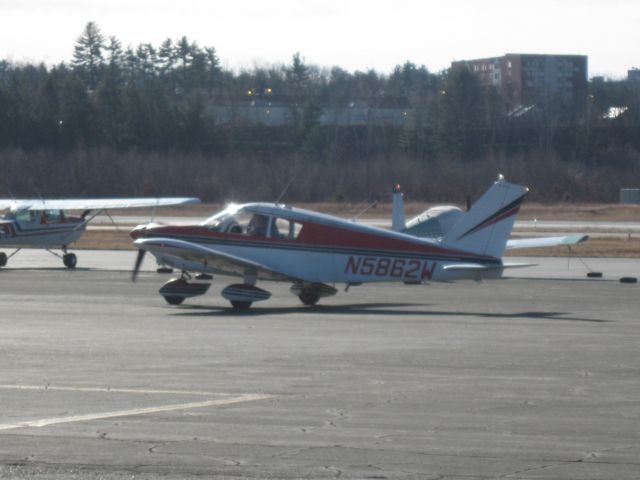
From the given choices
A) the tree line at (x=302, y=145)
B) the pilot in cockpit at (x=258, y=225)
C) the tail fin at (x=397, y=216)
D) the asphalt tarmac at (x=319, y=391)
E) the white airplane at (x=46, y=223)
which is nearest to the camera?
the asphalt tarmac at (x=319, y=391)

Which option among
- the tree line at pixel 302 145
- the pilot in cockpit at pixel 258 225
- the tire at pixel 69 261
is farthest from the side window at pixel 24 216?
the tree line at pixel 302 145

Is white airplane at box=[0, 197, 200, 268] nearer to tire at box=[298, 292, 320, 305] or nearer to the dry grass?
tire at box=[298, 292, 320, 305]

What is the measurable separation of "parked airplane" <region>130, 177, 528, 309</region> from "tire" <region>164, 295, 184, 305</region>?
2 centimetres

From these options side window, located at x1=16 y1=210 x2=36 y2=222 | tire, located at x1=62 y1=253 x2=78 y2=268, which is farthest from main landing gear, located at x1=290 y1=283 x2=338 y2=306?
side window, located at x1=16 y1=210 x2=36 y2=222

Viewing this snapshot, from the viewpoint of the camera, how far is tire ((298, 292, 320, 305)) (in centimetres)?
→ 2300

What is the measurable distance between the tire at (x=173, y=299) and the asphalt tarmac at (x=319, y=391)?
140mm

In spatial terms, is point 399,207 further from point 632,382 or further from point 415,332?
point 632,382

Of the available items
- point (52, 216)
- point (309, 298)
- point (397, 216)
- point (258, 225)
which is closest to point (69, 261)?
point (52, 216)

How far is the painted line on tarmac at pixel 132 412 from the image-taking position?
34.0ft

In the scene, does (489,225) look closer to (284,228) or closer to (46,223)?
(284,228)

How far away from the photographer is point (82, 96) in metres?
106

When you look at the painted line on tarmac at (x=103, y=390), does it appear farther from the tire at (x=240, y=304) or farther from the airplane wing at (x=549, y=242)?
the airplane wing at (x=549, y=242)

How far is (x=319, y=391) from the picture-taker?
12250mm

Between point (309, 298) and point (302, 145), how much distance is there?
296ft
